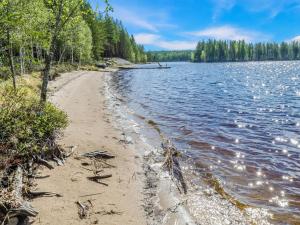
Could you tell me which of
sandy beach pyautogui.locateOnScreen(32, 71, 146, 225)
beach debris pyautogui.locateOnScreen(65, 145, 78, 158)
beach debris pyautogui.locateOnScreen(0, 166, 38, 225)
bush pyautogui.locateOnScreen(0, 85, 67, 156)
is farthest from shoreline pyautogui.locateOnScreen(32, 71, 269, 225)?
bush pyautogui.locateOnScreen(0, 85, 67, 156)

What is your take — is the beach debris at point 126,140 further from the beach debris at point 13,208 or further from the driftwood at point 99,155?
the beach debris at point 13,208

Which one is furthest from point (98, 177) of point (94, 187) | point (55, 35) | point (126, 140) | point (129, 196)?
point (55, 35)

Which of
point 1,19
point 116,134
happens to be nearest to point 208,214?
point 116,134

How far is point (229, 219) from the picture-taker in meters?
9.07

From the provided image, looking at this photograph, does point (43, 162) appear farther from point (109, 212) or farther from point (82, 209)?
point (109, 212)

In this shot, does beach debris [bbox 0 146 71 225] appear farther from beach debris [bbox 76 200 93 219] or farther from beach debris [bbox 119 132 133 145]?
beach debris [bbox 119 132 133 145]

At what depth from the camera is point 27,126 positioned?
1126 centimetres

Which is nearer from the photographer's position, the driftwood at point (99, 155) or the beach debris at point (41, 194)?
the beach debris at point (41, 194)

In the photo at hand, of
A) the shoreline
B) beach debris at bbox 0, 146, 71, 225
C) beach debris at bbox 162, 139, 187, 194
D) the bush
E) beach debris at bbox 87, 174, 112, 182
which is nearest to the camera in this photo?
beach debris at bbox 0, 146, 71, 225

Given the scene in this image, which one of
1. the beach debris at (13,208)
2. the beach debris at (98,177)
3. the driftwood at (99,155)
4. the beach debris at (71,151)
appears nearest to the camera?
the beach debris at (13,208)

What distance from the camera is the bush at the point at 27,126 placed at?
1023 cm

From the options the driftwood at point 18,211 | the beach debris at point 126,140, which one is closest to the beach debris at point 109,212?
the driftwood at point 18,211

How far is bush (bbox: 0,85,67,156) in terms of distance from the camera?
10234 mm

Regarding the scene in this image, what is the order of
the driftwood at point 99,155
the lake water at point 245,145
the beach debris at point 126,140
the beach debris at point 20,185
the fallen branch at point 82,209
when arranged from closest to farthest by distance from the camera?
the beach debris at point 20,185
the fallen branch at point 82,209
the lake water at point 245,145
the driftwood at point 99,155
the beach debris at point 126,140
